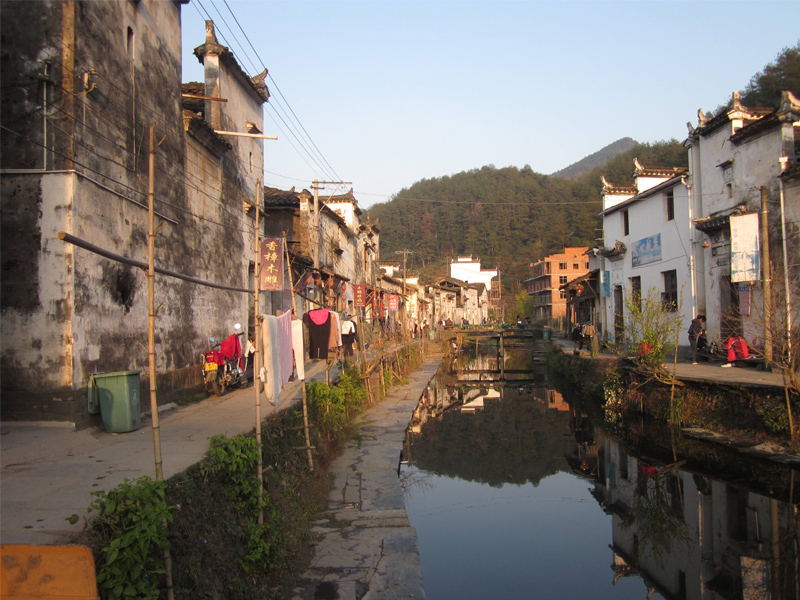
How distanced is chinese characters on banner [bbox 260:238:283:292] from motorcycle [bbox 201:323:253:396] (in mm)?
3283

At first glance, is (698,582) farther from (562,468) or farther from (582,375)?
(582,375)

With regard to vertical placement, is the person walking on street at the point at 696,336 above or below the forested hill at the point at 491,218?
below

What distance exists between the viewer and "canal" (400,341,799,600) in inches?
287

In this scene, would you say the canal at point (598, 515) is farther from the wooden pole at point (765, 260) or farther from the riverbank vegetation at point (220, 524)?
the wooden pole at point (765, 260)

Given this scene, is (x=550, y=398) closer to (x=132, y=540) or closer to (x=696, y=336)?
(x=696, y=336)

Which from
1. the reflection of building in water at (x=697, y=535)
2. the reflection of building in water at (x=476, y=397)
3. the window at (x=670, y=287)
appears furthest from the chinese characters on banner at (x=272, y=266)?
the window at (x=670, y=287)

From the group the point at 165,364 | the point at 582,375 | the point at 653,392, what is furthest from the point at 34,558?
the point at 582,375

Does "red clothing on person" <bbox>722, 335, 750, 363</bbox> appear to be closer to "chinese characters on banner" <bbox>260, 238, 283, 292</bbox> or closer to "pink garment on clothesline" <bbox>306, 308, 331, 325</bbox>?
"pink garment on clothesline" <bbox>306, 308, 331, 325</bbox>

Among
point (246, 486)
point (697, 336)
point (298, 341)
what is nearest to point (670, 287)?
point (697, 336)

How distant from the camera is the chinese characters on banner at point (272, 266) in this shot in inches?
322

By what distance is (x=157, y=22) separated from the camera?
992 centimetres

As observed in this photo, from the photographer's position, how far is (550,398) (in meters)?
22.4

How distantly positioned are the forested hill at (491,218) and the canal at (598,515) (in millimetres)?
59338

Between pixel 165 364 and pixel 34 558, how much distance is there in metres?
7.38
